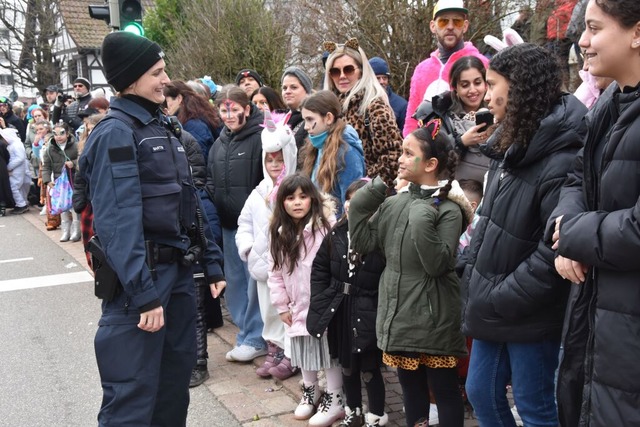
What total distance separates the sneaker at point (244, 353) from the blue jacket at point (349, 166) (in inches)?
63.8

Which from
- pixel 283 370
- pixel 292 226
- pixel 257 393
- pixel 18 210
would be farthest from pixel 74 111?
pixel 292 226

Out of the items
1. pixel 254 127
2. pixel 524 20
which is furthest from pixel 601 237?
pixel 524 20

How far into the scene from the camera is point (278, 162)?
5191 mm

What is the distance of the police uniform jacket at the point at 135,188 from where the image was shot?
3.20 metres

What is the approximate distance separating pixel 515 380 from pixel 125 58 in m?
2.39

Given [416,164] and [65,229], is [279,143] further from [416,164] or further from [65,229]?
[65,229]

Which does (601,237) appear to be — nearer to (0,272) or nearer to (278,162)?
(278,162)

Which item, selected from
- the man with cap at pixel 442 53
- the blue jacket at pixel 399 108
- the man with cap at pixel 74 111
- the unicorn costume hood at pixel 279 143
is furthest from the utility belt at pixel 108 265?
the man with cap at pixel 74 111

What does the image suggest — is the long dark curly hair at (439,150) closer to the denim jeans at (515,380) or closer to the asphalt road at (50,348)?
the denim jeans at (515,380)

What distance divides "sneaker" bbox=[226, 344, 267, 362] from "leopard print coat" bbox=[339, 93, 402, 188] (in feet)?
5.93

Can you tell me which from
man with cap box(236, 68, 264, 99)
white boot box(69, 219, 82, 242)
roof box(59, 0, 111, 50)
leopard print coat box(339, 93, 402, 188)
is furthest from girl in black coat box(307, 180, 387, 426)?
roof box(59, 0, 111, 50)

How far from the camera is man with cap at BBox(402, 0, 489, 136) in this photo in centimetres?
500

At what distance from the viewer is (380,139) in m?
4.79

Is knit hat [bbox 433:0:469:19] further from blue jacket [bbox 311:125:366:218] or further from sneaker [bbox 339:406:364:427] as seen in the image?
sneaker [bbox 339:406:364:427]
